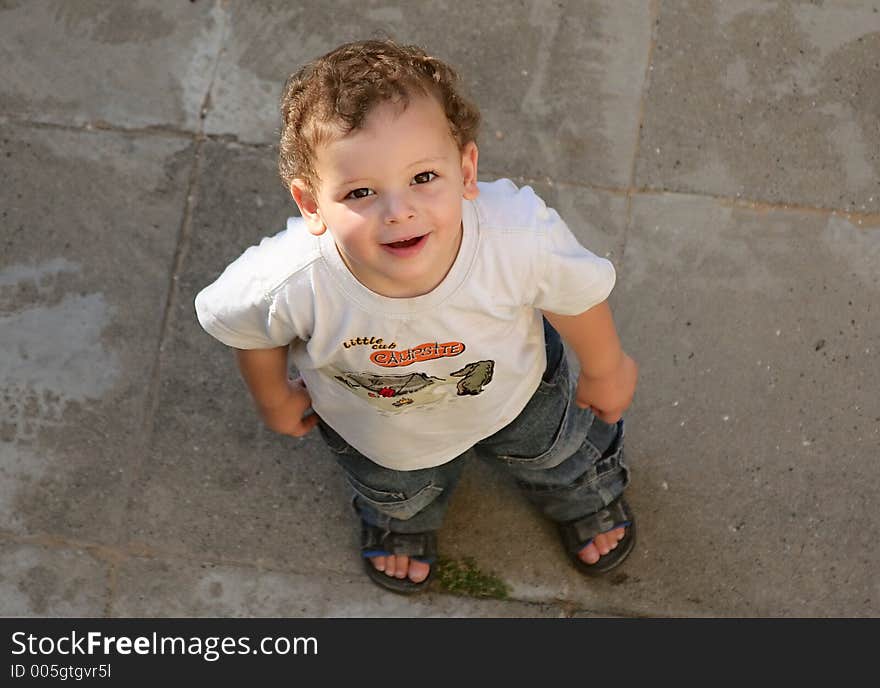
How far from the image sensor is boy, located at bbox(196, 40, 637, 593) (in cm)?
149

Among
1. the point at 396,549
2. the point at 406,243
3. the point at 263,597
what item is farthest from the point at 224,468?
the point at 406,243

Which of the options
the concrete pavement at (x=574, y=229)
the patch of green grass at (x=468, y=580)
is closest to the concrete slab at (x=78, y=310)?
the concrete pavement at (x=574, y=229)

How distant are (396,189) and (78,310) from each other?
1.45m

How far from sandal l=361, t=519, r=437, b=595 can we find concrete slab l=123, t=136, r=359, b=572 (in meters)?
0.07

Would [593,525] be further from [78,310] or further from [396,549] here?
[78,310]

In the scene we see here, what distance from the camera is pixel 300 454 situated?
8.38 feet

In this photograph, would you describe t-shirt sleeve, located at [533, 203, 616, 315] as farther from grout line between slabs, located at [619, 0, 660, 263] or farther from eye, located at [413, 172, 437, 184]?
grout line between slabs, located at [619, 0, 660, 263]

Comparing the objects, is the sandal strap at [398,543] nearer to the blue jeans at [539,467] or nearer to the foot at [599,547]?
the blue jeans at [539,467]

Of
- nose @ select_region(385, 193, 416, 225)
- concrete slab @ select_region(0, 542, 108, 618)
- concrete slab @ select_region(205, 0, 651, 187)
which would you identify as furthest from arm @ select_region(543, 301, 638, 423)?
concrete slab @ select_region(0, 542, 108, 618)

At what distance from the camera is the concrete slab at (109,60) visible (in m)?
2.70

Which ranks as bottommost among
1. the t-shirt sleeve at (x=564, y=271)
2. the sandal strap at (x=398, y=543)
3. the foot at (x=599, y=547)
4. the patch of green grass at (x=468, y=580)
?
the patch of green grass at (x=468, y=580)
